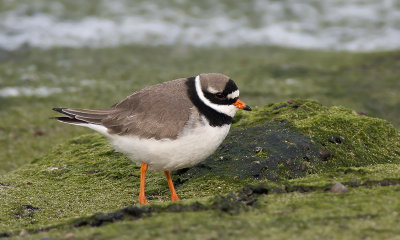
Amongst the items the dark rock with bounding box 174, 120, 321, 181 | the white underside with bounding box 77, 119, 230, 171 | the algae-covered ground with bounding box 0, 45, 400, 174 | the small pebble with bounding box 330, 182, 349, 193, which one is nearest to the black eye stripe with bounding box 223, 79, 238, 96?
the white underside with bounding box 77, 119, 230, 171

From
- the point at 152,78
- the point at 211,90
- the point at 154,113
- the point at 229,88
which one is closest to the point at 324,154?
the point at 229,88

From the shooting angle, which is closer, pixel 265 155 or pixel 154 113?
pixel 154 113

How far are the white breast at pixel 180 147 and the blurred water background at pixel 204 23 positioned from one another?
1726 centimetres

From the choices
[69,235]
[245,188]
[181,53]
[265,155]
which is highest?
[245,188]

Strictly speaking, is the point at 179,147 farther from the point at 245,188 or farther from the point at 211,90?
the point at 245,188

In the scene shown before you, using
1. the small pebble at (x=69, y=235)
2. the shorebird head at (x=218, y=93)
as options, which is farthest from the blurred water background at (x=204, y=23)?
the small pebble at (x=69, y=235)

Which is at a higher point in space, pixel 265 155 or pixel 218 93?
pixel 218 93

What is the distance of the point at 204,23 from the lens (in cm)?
2692

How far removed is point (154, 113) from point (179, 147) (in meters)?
0.71

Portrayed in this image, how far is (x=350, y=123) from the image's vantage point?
28.1ft

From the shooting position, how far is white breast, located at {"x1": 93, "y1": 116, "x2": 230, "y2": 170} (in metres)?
6.96

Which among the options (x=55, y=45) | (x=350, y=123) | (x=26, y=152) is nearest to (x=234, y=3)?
(x=55, y=45)

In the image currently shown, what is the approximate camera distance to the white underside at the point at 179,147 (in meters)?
6.96

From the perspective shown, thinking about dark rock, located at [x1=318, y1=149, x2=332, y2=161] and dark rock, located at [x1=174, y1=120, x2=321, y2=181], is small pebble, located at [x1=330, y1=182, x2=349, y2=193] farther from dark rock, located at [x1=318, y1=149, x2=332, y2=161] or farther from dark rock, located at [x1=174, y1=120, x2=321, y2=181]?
dark rock, located at [x1=318, y1=149, x2=332, y2=161]
